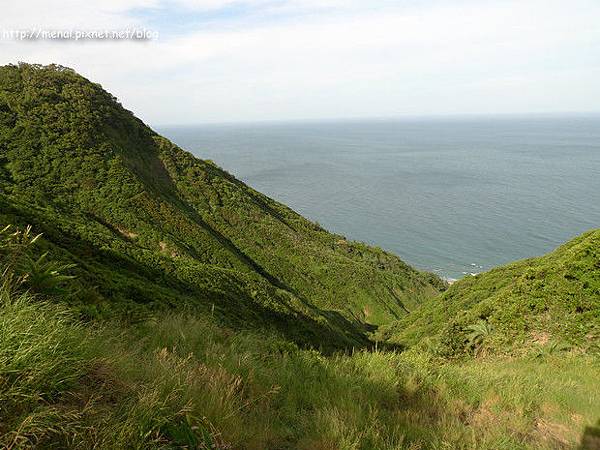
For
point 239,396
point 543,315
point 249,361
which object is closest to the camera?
point 239,396

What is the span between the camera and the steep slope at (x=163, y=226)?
1903cm

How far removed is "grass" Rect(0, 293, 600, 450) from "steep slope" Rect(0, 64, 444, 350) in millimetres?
7566

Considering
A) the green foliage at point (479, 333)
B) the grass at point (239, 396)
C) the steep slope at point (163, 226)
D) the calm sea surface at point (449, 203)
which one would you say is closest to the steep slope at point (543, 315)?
the green foliage at point (479, 333)

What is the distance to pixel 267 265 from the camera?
45031 mm

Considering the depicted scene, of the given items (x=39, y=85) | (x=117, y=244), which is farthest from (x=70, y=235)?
(x=39, y=85)

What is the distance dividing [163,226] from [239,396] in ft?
111

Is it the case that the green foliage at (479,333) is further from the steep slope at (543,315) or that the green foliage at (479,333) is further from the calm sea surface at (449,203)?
the calm sea surface at (449,203)

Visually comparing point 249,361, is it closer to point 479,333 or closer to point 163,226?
point 479,333

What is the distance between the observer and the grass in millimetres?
3031

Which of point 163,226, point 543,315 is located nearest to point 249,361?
point 543,315

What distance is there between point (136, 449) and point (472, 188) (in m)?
143

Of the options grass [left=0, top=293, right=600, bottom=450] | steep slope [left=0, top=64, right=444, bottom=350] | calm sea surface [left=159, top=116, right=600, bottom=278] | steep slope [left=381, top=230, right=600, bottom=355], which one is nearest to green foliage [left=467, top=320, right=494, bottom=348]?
steep slope [left=381, top=230, right=600, bottom=355]

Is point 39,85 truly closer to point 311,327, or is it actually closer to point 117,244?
point 117,244

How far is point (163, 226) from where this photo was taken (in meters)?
36.1
